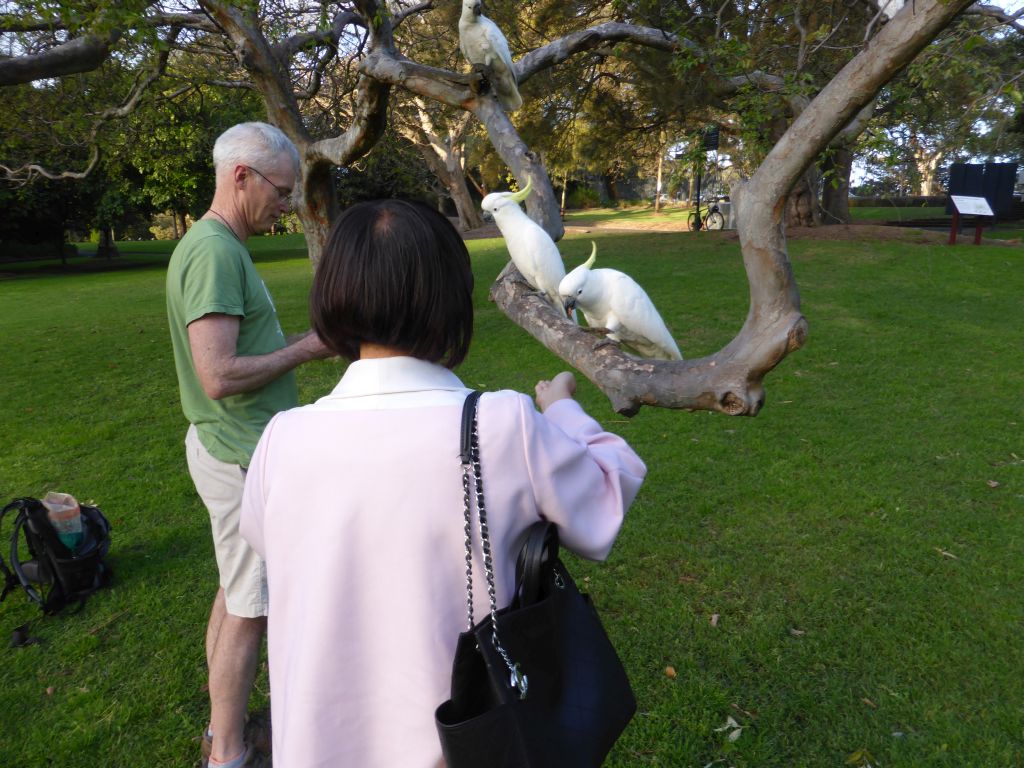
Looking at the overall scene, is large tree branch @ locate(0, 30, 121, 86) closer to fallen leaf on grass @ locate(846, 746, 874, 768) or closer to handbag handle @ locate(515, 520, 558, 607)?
handbag handle @ locate(515, 520, 558, 607)

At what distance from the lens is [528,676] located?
2.91 ft

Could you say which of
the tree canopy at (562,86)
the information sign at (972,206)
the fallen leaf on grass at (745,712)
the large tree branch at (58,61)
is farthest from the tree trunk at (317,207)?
the information sign at (972,206)

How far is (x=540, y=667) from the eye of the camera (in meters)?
0.90

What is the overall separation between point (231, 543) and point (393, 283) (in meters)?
1.14

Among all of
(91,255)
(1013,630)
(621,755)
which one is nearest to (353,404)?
(621,755)

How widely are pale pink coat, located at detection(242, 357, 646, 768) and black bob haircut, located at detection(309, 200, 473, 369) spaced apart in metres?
0.05

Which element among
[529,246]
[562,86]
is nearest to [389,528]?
[529,246]

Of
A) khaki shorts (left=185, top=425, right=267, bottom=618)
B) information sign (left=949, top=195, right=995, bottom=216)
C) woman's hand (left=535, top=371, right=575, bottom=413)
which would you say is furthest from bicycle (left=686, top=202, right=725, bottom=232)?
woman's hand (left=535, top=371, right=575, bottom=413)

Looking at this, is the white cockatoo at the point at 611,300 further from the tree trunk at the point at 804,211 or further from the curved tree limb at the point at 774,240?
the tree trunk at the point at 804,211

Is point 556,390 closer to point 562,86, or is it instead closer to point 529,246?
point 529,246

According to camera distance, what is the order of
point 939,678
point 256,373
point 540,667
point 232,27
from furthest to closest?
point 232,27 < point 939,678 < point 256,373 < point 540,667

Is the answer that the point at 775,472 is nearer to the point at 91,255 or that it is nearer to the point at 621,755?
the point at 621,755

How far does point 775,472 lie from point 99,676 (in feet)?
12.0

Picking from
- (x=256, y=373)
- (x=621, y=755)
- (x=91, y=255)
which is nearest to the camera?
(x=256, y=373)
